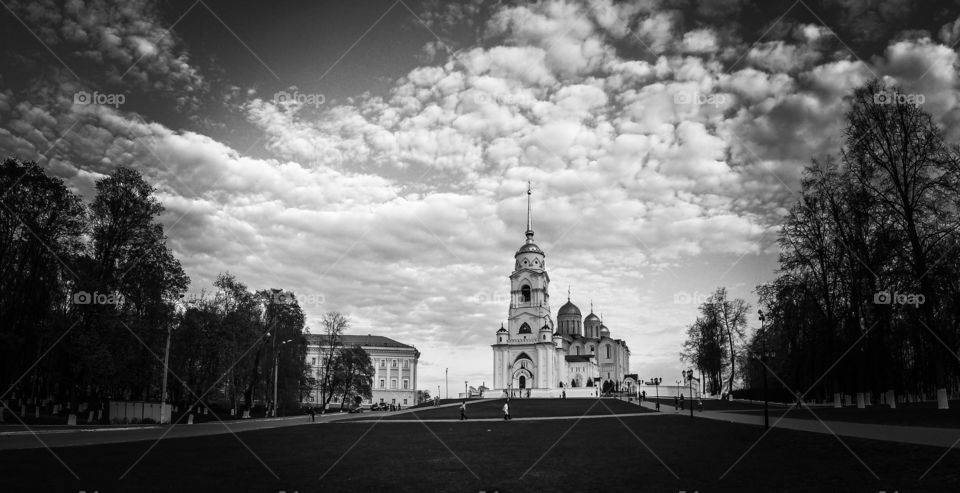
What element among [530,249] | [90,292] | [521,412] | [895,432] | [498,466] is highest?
[530,249]

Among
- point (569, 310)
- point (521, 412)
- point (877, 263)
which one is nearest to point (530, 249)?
point (569, 310)

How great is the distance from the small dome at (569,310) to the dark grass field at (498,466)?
386 ft

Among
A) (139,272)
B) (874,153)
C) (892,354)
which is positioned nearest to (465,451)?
(874,153)

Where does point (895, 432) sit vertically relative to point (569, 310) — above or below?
below

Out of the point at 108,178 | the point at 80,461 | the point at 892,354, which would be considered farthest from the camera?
the point at 108,178

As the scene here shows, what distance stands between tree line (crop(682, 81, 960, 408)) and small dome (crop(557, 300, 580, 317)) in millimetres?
99127

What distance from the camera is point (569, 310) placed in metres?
141

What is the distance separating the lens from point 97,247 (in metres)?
37.9

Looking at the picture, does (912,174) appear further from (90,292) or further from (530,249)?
(530,249)

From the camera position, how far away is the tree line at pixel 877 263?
26.4m

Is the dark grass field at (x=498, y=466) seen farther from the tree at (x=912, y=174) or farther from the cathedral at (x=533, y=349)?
the cathedral at (x=533, y=349)

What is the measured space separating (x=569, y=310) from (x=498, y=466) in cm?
12678

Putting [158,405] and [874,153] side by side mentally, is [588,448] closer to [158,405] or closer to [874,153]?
[874,153]

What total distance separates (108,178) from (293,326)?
1010 inches
